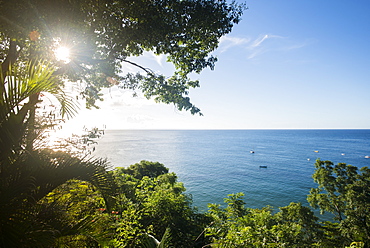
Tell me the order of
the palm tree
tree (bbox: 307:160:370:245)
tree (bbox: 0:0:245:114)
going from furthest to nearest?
tree (bbox: 307:160:370:245), tree (bbox: 0:0:245:114), the palm tree

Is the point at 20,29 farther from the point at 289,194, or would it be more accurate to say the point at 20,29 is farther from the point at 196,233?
the point at 289,194

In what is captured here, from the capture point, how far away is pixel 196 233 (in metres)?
7.08

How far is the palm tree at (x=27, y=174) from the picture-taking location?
5.21ft

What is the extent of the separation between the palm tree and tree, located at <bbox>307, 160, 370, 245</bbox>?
20.2 m

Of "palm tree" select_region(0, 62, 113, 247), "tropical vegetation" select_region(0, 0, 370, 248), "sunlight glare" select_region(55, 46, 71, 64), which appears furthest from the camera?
"sunlight glare" select_region(55, 46, 71, 64)

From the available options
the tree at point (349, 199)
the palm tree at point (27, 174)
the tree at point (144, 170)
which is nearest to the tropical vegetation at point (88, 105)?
the palm tree at point (27, 174)

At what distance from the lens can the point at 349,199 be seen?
15914mm

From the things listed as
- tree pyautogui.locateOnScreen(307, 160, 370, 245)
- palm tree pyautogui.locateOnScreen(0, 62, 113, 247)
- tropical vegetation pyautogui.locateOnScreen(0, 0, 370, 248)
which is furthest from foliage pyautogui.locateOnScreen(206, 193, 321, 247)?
palm tree pyautogui.locateOnScreen(0, 62, 113, 247)

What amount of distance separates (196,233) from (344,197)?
1883 centimetres

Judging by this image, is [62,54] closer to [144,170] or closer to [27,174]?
[27,174]

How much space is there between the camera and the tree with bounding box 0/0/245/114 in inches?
146

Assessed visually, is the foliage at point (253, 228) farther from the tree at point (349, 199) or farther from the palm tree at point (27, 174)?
the palm tree at point (27, 174)

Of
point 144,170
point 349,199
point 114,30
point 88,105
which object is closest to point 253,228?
point 114,30

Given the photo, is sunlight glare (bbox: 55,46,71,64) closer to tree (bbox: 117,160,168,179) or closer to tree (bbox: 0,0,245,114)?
tree (bbox: 0,0,245,114)
